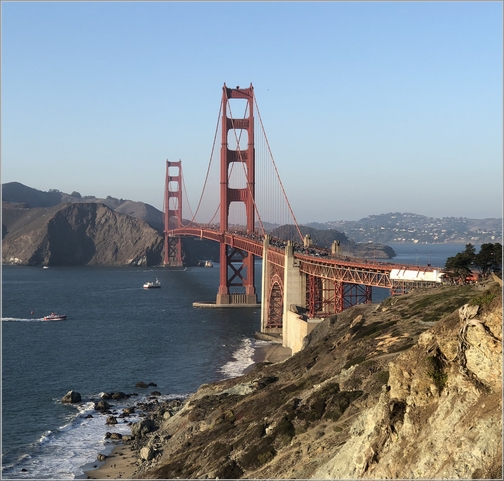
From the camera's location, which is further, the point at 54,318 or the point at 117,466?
the point at 54,318

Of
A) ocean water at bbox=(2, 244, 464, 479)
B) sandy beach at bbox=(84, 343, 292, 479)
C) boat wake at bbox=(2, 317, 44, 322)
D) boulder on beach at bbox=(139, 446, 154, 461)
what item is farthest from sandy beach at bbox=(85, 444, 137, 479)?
boat wake at bbox=(2, 317, 44, 322)

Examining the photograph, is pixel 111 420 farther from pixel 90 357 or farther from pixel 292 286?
pixel 292 286

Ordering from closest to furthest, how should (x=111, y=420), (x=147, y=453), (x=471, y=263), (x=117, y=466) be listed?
1. (x=147, y=453)
2. (x=117, y=466)
3. (x=111, y=420)
4. (x=471, y=263)

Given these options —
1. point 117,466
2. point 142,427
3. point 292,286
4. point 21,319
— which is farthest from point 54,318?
point 117,466

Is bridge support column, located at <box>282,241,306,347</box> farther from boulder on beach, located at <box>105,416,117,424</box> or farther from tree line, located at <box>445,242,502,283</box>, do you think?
boulder on beach, located at <box>105,416,117,424</box>

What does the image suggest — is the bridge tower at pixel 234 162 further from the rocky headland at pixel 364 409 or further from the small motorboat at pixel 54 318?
the rocky headland at pixel 364 409

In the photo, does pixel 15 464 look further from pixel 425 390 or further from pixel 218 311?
pixel 218 311
